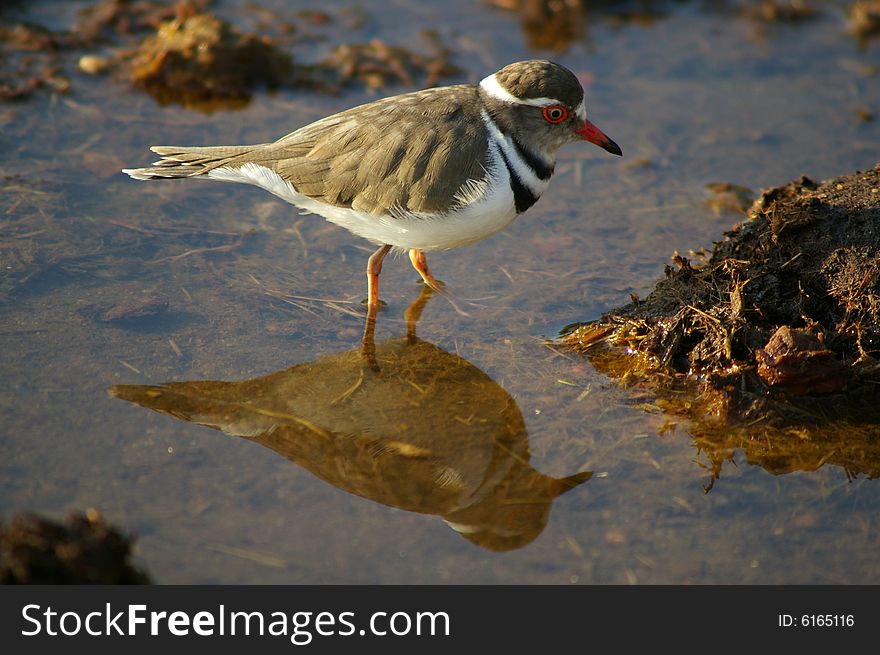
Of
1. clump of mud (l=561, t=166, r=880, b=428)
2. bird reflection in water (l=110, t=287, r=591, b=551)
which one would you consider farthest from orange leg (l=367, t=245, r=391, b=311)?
clump of mud (l=561, t=166, r=880, b=428)

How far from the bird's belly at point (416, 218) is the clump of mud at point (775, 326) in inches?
43.6

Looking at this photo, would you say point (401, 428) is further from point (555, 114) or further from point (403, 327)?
point (555, 114)

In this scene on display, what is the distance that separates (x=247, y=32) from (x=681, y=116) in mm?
4777

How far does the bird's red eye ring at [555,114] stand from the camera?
22.3 ft

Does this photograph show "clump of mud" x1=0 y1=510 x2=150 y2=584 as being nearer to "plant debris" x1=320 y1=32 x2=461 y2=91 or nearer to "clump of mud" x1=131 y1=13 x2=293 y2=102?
"clump of mud" x1=131 y1=13 x2=293 y2=102

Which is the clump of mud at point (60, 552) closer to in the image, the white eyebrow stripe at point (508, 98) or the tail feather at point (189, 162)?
the tail feather at point (189, 162)

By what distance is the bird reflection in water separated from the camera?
5.67 m

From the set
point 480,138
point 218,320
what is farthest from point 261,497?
point 480,138

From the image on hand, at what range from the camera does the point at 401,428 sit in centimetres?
620

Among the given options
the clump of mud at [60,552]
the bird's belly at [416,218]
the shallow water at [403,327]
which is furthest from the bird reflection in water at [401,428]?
the clump of mud at [60,552]

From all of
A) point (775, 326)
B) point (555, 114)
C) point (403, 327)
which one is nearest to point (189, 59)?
point (403, 327)

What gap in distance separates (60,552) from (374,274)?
10.8ft

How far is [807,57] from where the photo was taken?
10945 mm

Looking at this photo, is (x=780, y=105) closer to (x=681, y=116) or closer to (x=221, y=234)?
(x=681, y=116)
